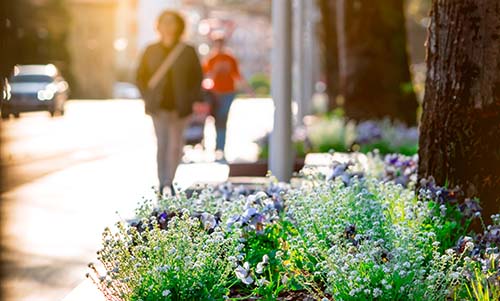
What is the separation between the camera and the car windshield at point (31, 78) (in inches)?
1993

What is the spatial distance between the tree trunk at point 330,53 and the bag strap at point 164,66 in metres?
13.6

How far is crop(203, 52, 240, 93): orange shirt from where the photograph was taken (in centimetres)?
2100

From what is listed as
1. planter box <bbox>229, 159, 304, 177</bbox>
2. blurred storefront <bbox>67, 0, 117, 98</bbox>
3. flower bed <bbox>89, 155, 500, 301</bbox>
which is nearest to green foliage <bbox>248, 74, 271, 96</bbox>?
blurred storefront <bbox>67, 0, 117, 98</bbox>

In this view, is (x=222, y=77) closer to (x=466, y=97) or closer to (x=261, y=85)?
(x=466, y=97)

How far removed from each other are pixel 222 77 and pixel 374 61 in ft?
8.65

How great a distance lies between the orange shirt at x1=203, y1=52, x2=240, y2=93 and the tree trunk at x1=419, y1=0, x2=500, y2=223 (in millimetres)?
12138

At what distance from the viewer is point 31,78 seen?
168 feet

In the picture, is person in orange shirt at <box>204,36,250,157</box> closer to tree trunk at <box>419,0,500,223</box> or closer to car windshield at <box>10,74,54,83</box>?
tree trunk at <box>419,0,500,223</box>

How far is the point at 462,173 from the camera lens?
8.79 m

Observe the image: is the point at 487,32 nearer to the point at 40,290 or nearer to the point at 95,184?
the point at 40,290

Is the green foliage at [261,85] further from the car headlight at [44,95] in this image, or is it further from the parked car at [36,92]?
the car headlight at [44,95]

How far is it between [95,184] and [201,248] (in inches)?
501

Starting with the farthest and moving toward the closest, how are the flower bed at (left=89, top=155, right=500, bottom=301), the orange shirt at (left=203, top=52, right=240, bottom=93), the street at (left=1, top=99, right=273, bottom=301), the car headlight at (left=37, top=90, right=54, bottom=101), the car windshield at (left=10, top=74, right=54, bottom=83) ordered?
1. the car windshield at (left=10, top=74, right=54, bottom=83)
2. the car headlight at (left=37, top=90, right=54, bottom=101)
3. the orange shirt at (left=203, top=52, right=240, bottom=93)
4. the street at (left=1, top=99, right=273, bottom=301)
5. the flower bed at (left=89, top=155, right=500, bottom=301)

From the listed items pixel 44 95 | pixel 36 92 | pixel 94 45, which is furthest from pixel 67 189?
pixel 94 45
